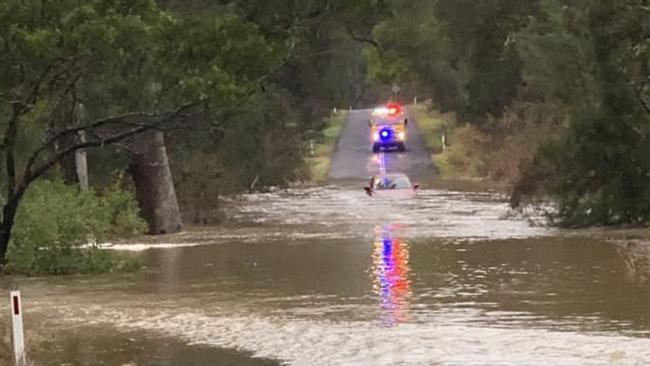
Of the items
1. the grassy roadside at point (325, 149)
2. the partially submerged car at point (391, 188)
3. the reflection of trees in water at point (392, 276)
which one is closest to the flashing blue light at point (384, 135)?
the grassy roadside at point (325, 149)

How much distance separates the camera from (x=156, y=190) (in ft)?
124

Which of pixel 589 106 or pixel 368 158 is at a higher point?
pixel 589 106

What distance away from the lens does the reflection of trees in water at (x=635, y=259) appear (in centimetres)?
2155

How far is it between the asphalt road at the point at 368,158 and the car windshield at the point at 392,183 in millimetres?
16024

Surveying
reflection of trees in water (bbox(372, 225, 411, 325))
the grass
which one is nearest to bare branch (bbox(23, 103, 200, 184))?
reflection of trees in water (bbox(372, 225, 411, 325))

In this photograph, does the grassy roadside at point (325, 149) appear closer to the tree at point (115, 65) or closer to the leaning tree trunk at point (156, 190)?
the leaning tree trunk at point (156, 190)

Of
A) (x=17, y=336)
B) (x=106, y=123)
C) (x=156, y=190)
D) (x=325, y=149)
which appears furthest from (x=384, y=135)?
(x=17, y=336)

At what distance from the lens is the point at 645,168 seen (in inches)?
1291

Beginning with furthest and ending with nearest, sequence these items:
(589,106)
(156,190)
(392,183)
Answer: (392,183) → (156,190) → (589,106)

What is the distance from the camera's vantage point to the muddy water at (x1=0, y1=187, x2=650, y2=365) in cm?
1457

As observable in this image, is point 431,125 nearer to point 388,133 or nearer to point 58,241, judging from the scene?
point 388,133

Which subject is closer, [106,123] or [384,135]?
[106,123]

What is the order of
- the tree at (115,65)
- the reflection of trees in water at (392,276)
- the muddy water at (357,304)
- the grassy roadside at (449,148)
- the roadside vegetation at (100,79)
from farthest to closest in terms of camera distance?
the grassy roadside at (449,148) → the roadside vegetation at (100,79) → the tree at (115,65) → the reflection of trees in water at (392,276) → the muddy water at (357,304)

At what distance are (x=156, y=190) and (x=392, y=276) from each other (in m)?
16.4
